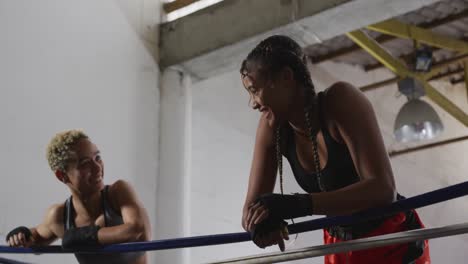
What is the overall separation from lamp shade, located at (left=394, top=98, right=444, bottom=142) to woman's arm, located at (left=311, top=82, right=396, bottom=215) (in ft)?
11.3

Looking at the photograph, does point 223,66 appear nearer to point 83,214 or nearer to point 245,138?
point 245,138

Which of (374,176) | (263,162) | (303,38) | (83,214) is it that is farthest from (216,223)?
(374,176)

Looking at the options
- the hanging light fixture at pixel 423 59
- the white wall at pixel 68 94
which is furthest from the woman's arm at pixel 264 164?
the hanging light fixture at pixel 423 59

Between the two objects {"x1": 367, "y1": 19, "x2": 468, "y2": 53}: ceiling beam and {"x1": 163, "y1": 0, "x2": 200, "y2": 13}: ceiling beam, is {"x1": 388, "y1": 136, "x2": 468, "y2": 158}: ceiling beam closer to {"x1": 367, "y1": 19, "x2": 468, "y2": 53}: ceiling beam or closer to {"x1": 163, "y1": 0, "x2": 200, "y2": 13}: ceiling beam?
{"x1": 367, "y1": 19, "x2": 468, "y2": 53}: ceiling beam

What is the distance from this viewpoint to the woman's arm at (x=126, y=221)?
7.03ft

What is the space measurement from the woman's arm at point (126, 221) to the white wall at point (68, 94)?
96cm

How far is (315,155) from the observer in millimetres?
1673

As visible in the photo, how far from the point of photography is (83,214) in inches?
98.8

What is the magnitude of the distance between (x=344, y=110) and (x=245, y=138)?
358cm

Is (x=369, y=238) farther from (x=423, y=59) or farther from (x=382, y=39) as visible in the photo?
(x=382, y=39)

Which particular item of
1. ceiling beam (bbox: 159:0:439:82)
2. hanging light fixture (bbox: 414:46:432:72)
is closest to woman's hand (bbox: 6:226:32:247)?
ceiling beam (bbox: 159:0:439:82)

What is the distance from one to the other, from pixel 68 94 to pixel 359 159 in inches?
96.4

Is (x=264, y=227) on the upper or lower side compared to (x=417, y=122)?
lower

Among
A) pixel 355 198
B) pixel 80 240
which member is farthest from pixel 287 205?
pixel 80 240
